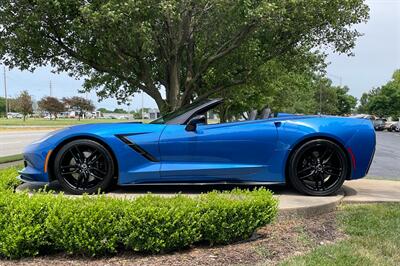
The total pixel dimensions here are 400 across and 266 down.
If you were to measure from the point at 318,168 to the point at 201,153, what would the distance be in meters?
1.47

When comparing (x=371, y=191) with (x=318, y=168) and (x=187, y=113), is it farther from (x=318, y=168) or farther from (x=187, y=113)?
(x=187, y=113)

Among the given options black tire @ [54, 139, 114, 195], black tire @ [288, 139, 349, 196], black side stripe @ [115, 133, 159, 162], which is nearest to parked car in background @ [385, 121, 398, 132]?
black tire @ [288, 139, 349, 196]

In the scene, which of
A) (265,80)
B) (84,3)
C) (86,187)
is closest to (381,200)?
(86,187)

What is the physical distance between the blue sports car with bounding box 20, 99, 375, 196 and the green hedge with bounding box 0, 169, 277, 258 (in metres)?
1.17

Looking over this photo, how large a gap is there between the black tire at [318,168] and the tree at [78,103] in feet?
251

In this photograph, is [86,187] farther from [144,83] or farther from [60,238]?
[144,83]

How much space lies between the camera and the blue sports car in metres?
5.20

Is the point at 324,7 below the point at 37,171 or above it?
above

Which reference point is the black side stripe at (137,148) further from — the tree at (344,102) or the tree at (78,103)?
the tree at (344,102)

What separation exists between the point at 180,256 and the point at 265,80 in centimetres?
1006

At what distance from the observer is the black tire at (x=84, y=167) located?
5.22 meters

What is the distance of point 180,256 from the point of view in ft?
12.8

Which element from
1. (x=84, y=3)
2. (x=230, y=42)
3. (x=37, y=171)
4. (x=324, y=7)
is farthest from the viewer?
(x=230, y=42)

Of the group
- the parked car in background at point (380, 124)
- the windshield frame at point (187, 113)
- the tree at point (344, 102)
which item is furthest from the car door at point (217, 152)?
the tree at point (344, 102)
